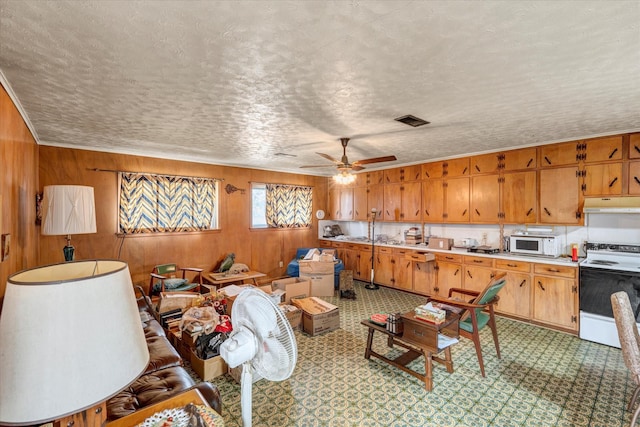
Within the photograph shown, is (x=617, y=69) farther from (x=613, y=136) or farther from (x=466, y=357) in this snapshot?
(x=466, y=357)

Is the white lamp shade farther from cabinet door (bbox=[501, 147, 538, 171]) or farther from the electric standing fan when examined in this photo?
cabinet door (bbox=[501, 147, 538, 171])

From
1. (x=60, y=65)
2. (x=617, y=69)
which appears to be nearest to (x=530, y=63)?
(x=617, y=69)

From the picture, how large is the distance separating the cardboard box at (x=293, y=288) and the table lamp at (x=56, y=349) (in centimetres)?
352

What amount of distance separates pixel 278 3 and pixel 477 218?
4.46m

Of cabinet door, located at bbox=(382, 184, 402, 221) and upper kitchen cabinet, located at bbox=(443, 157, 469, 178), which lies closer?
upper kitchen cabinet, located at bbox=(443, 157, 469, 178)

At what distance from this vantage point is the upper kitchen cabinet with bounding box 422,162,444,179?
16.8 ft

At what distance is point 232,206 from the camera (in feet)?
18.6

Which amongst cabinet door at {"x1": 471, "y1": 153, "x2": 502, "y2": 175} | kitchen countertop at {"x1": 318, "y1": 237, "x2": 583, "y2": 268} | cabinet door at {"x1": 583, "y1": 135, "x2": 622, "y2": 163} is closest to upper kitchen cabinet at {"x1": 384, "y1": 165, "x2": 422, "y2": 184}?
cabinet door at {"x1": 471, "y1": 153, "x2": 502, "y2": 175}

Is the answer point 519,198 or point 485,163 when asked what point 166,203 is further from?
point 519,198

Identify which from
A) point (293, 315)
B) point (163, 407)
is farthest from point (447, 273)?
point (163, 407)

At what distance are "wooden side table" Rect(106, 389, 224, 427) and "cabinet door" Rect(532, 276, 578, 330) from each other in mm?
4267

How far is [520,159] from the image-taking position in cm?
420

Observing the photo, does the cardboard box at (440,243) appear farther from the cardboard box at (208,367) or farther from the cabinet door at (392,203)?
the cardboard box at (208,367)

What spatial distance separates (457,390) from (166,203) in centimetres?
480
